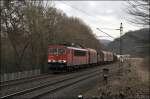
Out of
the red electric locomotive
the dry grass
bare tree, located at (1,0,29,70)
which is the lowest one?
the dry grass

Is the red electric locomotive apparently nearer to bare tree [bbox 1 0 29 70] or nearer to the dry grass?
bare tree [bbox 1 0 29 70]

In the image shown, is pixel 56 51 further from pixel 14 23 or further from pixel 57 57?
pixel 14 23

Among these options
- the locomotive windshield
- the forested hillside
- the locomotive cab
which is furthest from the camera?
the forested hillside

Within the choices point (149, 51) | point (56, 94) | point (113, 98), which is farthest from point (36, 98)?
point (149, 51)

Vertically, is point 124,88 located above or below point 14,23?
below

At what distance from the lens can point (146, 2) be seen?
16.4m

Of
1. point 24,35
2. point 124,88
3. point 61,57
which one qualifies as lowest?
point 124,88

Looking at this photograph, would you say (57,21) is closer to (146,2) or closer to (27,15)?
(27,15)

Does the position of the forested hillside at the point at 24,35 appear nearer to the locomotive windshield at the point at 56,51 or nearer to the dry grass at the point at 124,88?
the locomotive windshield at the point at 56,51

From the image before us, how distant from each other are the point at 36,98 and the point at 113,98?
3896 millimetres

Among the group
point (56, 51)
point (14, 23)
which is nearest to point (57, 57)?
point (56, 51)

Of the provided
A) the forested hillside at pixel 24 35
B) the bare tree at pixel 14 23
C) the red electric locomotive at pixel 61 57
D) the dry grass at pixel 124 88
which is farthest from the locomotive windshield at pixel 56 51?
the dry grass at pixel 124 88

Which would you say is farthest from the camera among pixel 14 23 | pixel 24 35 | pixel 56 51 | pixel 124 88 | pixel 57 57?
pixel 24 35

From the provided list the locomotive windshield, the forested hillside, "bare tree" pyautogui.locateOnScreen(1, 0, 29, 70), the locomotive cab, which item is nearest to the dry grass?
the locomotive cab
